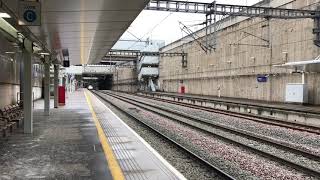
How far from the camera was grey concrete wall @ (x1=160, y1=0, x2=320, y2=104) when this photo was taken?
3200cm

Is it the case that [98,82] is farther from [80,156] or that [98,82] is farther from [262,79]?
[80,156]

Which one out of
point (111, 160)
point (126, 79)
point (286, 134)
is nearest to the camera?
point (111, 160)

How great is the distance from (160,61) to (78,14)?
72987 millimetres

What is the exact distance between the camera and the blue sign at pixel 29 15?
9.58 metres

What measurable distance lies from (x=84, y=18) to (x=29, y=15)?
182 centimetres

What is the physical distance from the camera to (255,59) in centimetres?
3969

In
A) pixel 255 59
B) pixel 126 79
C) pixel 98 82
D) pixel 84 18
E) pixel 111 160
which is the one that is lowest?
pixel 111 160

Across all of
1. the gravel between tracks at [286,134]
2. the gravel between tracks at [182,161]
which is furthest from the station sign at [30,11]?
the gravel between tracks at [286,134]

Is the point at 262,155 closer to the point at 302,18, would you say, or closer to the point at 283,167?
the point at 283,167

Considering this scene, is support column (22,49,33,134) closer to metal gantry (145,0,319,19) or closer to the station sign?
the station sign

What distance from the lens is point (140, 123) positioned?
66.5ft

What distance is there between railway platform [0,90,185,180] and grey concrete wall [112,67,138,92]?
7639 cm

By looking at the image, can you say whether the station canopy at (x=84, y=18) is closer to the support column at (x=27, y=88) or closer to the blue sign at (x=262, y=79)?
the support column at (x=27, y=88)

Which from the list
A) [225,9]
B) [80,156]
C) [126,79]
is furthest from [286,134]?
[126,79]
